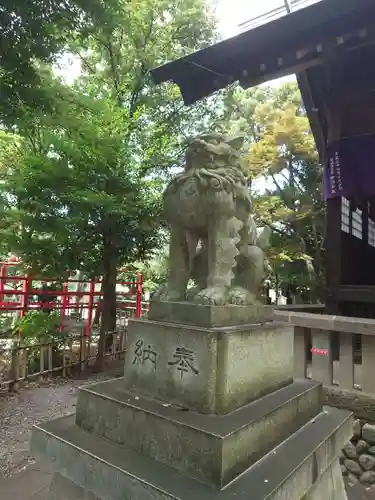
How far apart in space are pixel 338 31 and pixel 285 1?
2120 millimetres

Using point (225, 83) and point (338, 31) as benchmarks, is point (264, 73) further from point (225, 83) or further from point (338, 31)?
point (338, 31)

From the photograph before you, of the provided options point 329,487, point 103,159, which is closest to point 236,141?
point 329,487

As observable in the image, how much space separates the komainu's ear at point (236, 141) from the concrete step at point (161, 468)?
72.0 inches

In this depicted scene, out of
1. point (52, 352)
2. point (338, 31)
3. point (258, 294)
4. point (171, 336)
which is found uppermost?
point (338, 31)

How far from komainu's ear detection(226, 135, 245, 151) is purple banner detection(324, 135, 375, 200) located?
178 inches

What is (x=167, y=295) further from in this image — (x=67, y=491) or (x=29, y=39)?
(x=29, y=39)

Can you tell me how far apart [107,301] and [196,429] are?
6.49 metres

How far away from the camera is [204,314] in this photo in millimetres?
1928

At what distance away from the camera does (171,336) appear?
195cm

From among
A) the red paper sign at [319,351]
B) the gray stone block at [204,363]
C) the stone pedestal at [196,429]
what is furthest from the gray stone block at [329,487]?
the red paper sign at [319,351]

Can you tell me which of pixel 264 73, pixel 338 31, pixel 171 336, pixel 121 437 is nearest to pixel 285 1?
pixel 264 73

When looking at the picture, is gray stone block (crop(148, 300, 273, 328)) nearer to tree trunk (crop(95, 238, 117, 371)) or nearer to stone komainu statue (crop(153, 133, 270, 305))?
stone komainu statue (crop(153, 133, 270, 305))

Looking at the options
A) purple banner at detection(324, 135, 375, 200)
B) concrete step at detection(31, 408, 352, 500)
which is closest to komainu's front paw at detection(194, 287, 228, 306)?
concrete step at detection(31, 408, 352, 500)

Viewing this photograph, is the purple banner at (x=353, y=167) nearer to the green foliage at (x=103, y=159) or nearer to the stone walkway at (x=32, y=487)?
the green foliage at (x=103, y=159)
